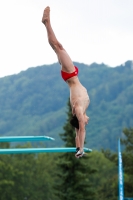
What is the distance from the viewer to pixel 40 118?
7736 inches

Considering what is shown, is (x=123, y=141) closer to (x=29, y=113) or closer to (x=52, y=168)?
(x=52, y=168)

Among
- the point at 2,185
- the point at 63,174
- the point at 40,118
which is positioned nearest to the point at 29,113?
the point at 40,118

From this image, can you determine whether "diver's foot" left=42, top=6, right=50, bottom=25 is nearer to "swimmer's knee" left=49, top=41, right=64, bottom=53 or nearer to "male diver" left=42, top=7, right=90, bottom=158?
"male diver" left=42, top=7, right=90, bottom=158

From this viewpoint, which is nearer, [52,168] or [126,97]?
[52,168]

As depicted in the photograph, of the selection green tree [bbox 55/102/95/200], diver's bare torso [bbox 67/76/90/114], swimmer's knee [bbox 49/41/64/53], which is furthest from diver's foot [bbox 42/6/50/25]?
green tree [bbox 55/102/95/200]

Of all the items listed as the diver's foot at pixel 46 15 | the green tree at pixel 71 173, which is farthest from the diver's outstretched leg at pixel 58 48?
the green tree at pixel 71 173

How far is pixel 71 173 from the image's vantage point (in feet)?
157

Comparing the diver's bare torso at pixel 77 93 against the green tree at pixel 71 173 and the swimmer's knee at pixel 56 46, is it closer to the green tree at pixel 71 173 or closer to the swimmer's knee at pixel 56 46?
the swimmer's knee at pixel 56 46

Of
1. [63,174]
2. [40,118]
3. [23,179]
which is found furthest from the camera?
[40,118]

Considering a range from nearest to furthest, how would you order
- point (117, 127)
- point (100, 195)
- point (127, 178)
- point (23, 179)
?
point (127, 178)
point (100, 195)
point (23, 179)
point (117, 127)

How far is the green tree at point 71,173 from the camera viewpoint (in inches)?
1855

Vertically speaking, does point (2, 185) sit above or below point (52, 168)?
below

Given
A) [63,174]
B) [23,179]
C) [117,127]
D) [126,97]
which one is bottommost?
[63,174]

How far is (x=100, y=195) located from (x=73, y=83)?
198 ft
